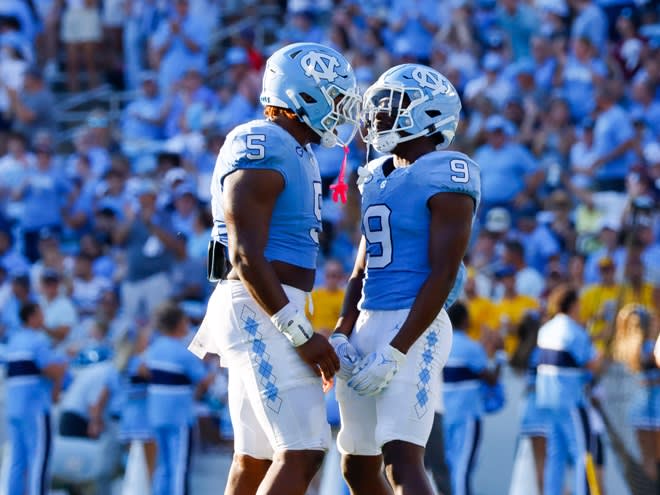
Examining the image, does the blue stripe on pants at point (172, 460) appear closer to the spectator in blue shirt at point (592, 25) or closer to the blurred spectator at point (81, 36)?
the spectator in blue shirt at point (592, 25)

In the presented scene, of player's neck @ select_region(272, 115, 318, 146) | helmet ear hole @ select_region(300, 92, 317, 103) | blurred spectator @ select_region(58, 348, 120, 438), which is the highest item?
helmet ear hole @ select_region(300, 92, 317, 103)

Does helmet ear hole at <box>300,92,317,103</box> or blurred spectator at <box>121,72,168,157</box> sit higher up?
blurred spectator at <box>121,72,168,157</box>

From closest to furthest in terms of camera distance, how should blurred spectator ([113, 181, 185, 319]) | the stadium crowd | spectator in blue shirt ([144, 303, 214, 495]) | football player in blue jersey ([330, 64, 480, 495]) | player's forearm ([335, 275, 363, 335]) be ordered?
football player in blue jersey ([330, 64, 480, 495]) < player's forearm ([335, 275, 363, 335]) < spectator in blue shirt ([144, 303, 214, 495]) < the stadium crowd < blurred spectator ([113, 181, 185, 319])

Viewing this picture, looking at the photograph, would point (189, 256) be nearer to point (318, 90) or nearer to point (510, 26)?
point (510, 26)

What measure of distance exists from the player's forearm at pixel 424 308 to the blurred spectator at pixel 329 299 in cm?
499

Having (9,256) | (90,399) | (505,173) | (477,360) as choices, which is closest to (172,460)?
(90,399)

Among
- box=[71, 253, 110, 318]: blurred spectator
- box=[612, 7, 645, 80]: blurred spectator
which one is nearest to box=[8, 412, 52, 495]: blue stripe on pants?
box=[71, 253, 110, 318]: blurred spectator

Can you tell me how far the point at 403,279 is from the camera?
17.8 ft

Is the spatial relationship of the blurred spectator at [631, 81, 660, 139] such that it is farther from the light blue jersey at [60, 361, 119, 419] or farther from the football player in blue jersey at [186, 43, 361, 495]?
the football player in blue jersey at [186, 43, 361, 495]

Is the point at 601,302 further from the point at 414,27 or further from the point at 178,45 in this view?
the point at 178,45

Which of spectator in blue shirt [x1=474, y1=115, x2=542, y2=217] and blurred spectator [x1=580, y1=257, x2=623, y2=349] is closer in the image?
blurred spectator [x1=580, y1=257, x2=623, y2=349]

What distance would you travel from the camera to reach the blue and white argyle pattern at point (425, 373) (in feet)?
17.5

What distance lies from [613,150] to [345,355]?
7688 millimetres

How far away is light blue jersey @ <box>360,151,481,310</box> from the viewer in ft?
17.7
